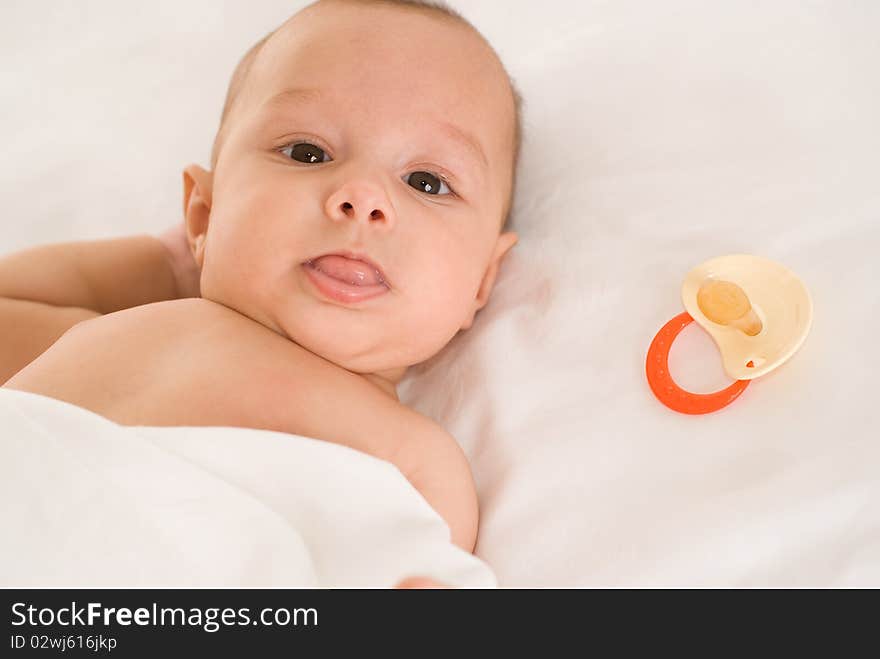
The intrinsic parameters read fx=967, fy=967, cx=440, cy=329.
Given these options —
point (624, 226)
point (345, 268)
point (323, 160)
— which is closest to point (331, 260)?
point (345, 268)

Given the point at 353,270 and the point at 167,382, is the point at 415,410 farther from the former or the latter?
the point at 167,382

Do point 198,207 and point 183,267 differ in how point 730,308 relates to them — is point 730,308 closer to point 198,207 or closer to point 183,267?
point 198,207

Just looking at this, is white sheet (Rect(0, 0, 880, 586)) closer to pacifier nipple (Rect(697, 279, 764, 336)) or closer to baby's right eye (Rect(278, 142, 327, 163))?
pacifier nipple (Rect(697, 279, 764, 336))

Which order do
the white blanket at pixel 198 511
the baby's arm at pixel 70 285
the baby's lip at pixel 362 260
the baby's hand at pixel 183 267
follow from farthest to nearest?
the baby's hand at pixel 183 267 < the baby's arm at pixel 70 285 < the baby's lip at pixel 362 260 < the white blanket at pixel 198 511

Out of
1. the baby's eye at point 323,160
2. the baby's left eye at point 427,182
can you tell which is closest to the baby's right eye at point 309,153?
the baby's eye at point 323,160

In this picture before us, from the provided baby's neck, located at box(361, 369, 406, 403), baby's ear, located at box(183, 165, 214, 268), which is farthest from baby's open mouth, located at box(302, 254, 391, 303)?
baby's ear, located at box(183, 165, 214, 268)

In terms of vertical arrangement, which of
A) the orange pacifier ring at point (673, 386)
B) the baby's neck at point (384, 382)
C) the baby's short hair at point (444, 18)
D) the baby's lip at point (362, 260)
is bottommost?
the orange pacifier ring at point (673, 386)

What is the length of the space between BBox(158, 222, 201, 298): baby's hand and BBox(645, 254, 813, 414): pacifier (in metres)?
0.87

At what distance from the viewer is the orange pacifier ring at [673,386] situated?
4.27ft

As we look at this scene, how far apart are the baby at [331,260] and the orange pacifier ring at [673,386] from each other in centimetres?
29

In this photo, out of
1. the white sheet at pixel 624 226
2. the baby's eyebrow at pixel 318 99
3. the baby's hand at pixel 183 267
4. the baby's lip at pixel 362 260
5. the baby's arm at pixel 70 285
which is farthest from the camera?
the baby's hand at pixel 183 267

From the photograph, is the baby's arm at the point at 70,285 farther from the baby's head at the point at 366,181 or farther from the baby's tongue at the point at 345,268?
the baby's tongue at the point at 345,268

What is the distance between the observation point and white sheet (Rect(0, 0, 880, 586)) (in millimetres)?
1226

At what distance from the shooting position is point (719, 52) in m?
1.69
